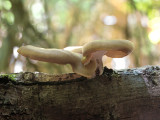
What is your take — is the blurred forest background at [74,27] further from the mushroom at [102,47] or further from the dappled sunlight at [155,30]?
the mushroom at [102,47]

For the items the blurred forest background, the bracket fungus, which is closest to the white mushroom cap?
the bracket fungus

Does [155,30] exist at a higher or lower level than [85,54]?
higher

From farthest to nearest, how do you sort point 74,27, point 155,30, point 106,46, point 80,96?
1. point 155,30
2. point 74,27
3. point 80,96
4. point 106,46

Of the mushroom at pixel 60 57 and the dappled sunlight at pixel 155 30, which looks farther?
the dappled sunlight at pixel 155 30

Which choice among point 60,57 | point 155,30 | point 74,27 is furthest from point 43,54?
point 155,30

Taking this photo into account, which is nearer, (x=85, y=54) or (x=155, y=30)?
(x=85, y=54)

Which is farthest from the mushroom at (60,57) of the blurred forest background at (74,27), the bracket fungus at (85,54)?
the blurred forest background at (74,27)

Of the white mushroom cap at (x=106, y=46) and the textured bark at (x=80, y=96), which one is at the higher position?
the white mushroom cap at (x=106, y=46)

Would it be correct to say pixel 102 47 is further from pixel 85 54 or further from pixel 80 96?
pixel 80 96
